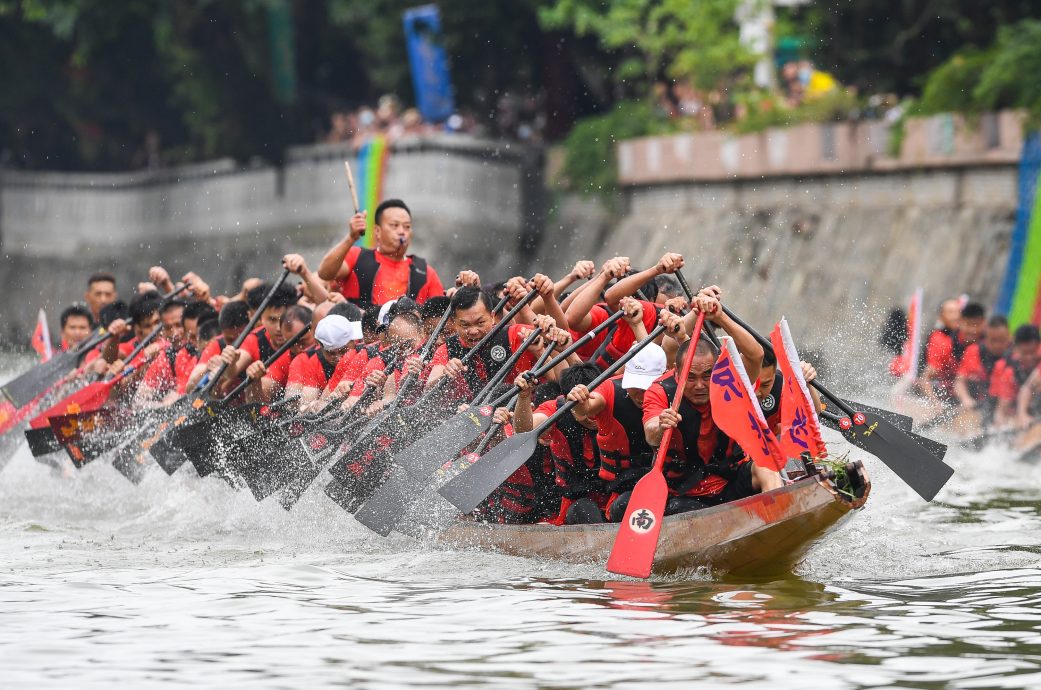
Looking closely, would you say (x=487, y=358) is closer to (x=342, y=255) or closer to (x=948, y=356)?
(x=342, y=255)

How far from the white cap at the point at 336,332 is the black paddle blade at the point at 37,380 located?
4.08 m

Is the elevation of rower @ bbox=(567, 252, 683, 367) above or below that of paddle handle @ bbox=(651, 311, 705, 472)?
above

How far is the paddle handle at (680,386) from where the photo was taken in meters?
9.59

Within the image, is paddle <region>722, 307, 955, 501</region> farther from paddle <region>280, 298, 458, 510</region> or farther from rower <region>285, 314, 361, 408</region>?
rower <region>285, 314, 361, 408</region>

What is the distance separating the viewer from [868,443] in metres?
10.5

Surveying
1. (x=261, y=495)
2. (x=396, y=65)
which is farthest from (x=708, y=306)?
(x=396, y=65)

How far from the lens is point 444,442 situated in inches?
434

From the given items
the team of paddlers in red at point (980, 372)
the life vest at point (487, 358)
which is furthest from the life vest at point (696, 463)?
the team of paddlers in red at point (980, 372)

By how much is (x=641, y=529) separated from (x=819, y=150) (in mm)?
18065

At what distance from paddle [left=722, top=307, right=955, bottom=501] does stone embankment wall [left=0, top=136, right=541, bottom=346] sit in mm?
24464

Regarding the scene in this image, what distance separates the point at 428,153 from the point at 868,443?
83.3 ft

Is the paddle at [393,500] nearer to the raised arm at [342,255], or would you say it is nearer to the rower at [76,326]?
the raised arm at [342,255]

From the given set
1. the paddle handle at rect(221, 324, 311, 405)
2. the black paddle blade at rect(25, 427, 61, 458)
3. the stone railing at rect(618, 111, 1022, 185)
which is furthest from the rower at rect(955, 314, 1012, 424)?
the black paddle blade at rect(25, 427, 61, 458)

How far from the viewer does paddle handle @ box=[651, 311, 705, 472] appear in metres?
9.59
